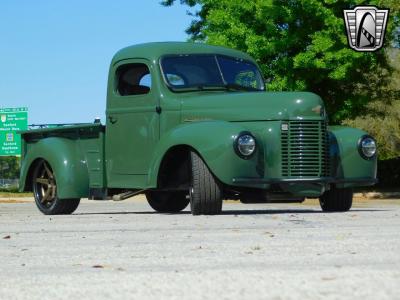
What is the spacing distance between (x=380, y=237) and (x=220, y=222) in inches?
103

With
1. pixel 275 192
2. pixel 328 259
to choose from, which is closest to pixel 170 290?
pixel 328 259

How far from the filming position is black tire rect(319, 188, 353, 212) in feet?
42.0

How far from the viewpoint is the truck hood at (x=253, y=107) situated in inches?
457

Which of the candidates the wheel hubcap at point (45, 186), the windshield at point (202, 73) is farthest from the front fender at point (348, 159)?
the wheel hubcap at point (45, 186)

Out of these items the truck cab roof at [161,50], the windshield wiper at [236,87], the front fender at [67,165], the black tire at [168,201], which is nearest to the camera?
the windshield wiper at [236,87]

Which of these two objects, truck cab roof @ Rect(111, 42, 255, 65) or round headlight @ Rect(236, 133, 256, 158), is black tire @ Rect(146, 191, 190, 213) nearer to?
truck cab roof @ Rect(111, 42, 255, 65)

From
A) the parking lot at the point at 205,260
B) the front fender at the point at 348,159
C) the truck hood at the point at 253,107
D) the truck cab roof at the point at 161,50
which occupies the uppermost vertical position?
the truck cab roof at the point at 161,50

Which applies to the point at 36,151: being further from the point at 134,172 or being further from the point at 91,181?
the point at 134,172

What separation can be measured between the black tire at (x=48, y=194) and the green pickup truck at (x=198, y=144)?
2 centimetres

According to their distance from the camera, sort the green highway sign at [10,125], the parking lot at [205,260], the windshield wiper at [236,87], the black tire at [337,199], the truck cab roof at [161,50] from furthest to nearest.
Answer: the green highway sign at [10,125], the truck cab roof at [161,50], the black tire at [337,199], the windshield wiper at [236,87], the parking lot at [205,260]

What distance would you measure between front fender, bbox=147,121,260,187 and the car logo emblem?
16474 mm

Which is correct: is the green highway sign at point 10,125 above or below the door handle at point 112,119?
below

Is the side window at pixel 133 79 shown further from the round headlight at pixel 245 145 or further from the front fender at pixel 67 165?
the round headlight at pixel 245 145

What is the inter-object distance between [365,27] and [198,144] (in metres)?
17.0
